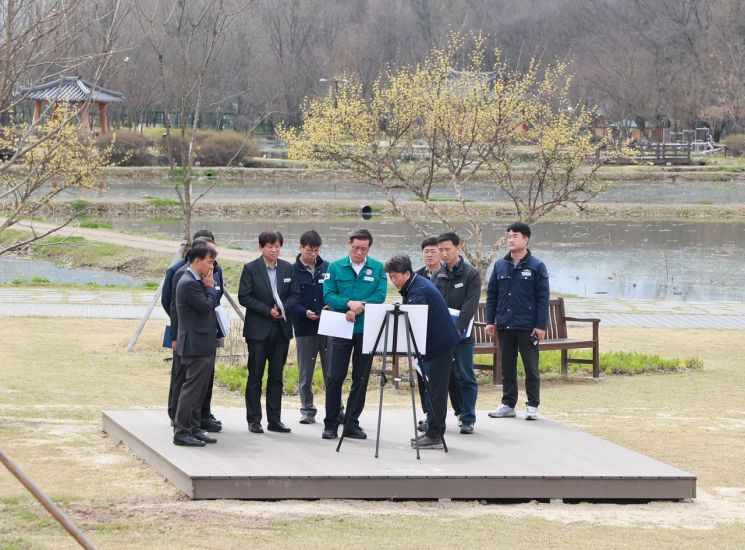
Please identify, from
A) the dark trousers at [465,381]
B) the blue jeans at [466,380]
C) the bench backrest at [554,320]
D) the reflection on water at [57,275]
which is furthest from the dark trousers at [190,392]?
the reflection on water at [57,275]

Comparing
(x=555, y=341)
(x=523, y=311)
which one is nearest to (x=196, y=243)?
(x=523, y=311)

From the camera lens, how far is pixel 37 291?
21.9 m

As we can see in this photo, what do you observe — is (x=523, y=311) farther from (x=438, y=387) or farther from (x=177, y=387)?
(x=177, y=387)

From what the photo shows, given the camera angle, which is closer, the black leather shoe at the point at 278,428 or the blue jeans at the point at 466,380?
the black leather shoe at the point at 278,428

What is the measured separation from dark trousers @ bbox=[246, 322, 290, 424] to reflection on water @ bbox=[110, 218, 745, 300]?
1805 centimetres

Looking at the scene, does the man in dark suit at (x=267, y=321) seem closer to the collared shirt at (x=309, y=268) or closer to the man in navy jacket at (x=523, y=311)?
the collared shirt at (x=309, y=268)

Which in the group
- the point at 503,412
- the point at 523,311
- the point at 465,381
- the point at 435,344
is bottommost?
the point at 503,412

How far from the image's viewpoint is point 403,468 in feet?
26.0

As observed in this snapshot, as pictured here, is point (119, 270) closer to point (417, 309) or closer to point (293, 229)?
point (293, 229)

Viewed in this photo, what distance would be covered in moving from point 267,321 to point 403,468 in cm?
175

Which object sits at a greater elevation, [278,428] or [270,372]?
[270,372]

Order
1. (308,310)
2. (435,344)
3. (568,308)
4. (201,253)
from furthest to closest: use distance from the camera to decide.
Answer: (568,308) → (308,310) → (435,344) → (201,253)

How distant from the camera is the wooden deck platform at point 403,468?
7582 millimetres

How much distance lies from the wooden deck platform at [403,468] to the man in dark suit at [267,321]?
0.69ft
